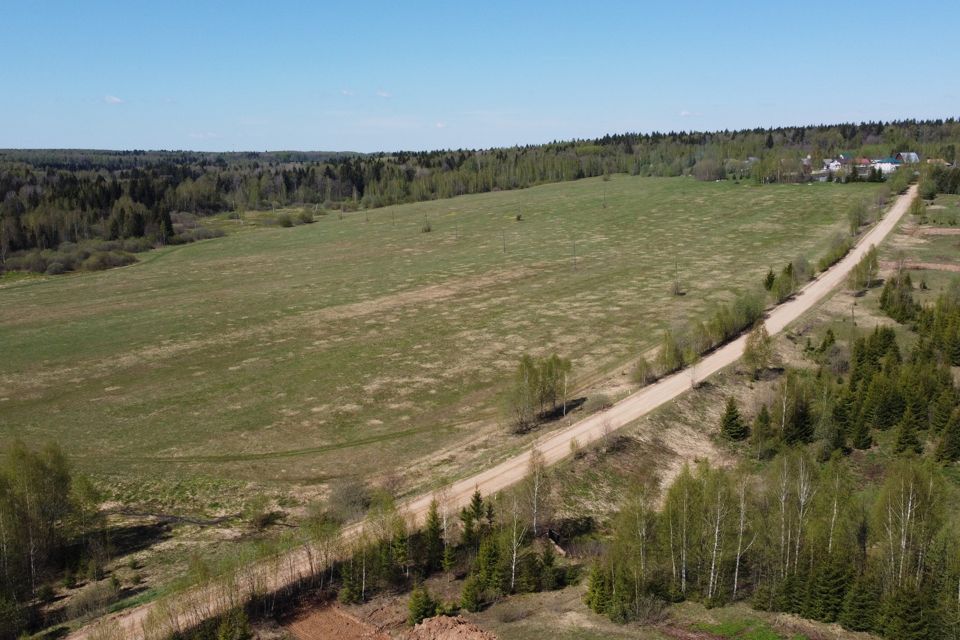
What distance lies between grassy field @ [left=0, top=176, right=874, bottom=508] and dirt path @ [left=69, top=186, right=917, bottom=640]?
5954mm

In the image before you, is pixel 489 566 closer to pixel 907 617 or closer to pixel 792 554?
pixel 792 554

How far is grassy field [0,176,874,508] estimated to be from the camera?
61.3 metres

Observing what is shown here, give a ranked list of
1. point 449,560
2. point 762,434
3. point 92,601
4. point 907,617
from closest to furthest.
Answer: point 907,617, point 92,601, point 449,560, point 762,434

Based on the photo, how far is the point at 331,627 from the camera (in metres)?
36.6

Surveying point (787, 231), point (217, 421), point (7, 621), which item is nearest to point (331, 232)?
point (787, 231)

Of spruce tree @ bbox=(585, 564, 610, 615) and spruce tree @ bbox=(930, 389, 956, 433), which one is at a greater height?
spruce tree @ bbox=(930, 389, 956, 433)

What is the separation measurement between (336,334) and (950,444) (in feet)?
227

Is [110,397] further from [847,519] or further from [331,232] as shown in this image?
[331,232]

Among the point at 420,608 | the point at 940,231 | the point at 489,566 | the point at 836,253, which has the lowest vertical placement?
the point at 420,608

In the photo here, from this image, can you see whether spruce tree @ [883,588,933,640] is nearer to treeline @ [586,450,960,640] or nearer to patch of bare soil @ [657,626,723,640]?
treeline @ [586,450,960,640]

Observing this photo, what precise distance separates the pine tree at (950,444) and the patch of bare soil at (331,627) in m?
44.9

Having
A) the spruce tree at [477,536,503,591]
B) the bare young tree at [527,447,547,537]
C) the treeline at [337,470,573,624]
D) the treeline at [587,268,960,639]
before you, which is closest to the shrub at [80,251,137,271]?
the treeline at [337,470,573,624]

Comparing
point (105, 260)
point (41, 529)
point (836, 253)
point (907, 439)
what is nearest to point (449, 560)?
point (41, 529)

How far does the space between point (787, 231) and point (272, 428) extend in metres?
129
